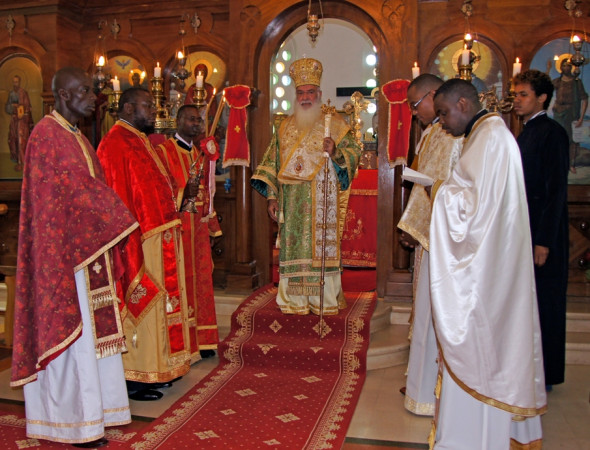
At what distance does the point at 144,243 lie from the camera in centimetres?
417

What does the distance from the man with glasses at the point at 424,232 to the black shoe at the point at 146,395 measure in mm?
1846

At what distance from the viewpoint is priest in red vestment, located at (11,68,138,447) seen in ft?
10.6

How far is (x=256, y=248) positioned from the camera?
267 inches

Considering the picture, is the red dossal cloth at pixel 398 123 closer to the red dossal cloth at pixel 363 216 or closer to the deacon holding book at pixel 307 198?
the deacon holding book at pixel 307 198

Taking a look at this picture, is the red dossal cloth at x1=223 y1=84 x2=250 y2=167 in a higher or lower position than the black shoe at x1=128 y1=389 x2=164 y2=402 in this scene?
higher

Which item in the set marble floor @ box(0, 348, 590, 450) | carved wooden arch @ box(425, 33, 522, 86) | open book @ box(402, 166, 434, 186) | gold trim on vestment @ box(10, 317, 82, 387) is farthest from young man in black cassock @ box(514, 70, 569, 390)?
gold trim on vestment @ box(10, 317, 82, 387)

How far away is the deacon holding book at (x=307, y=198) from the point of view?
17.3 feet

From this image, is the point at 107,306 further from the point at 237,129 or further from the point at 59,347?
the point at 237,129

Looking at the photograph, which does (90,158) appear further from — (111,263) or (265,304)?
(265,304)

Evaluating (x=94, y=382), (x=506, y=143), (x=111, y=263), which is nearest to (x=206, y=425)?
(x=94, y=382)

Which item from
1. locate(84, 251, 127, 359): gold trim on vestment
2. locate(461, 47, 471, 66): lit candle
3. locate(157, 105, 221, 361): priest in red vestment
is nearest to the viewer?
locate(84, 251, 127, 359): gold trim on vestment

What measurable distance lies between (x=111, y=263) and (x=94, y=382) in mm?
730

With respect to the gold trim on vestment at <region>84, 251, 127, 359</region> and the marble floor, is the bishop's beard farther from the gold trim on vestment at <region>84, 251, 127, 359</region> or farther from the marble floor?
the gold trim on vestment at <region>84, 251, 127, 359</region>

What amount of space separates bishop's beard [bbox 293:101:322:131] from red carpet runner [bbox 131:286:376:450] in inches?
70.1
